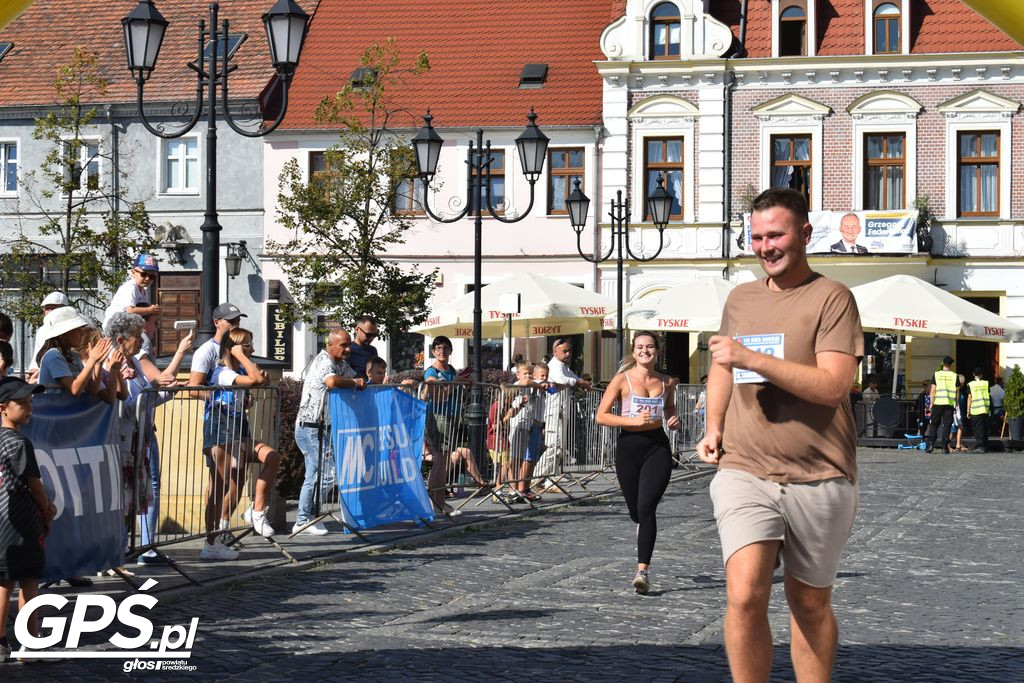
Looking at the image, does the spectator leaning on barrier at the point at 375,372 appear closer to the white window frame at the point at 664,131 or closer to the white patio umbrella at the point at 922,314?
the white patio umbrella at the point at 922,314

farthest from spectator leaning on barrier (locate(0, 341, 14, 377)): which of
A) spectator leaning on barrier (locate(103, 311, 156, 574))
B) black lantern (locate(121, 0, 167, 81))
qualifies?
black lantern (locate(121, 0, 167, 81))

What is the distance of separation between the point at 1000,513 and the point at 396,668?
35.4 feet

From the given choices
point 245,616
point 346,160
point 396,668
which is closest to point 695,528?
point 245,616

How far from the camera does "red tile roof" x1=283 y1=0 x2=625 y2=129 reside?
39.1 meters

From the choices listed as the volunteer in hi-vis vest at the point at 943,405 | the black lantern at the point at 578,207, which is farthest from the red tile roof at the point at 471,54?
the volunteer in hi-vis vest at the point at 943,405

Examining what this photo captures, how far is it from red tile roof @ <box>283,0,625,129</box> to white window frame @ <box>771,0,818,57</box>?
13.9ft

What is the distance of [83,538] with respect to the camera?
347 inches

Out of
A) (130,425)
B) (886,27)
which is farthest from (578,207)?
(130,425)

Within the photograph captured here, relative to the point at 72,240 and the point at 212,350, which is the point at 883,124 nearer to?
the point at 72,240

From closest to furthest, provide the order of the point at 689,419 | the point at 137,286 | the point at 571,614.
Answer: the point at 571,614 → the point at 137,286 → the point at 689,419

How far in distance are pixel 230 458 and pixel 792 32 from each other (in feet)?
95.2

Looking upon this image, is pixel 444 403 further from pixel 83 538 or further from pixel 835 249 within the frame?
pixel 835 249

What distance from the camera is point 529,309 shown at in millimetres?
27516

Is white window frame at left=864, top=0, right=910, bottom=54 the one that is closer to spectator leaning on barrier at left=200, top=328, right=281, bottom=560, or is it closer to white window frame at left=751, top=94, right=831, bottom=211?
white window frame at left=751, top=94, right=831, bottom=211
